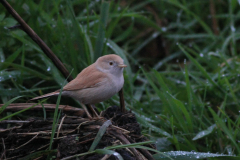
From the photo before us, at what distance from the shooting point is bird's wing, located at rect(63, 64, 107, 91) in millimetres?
2821

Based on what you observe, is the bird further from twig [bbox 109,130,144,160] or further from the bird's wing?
twig [bbox 109,130,144,160]

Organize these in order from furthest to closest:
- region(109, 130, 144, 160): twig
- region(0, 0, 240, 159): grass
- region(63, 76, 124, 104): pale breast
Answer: region(0, 0, 240, 159): grass, region(63, 76, 124, 104): pale breast, region(109, 130, 144, 160): twig

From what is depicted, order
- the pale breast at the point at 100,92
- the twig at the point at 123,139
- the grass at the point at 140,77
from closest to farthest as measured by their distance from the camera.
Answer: the twig at the point at 123,139, the pale breast at the point at 100,92, the grass at the point at 140,77

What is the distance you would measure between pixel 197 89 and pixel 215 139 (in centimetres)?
88

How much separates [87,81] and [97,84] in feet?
0.34

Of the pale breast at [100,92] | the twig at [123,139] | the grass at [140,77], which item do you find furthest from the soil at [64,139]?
the grass at [140,77]

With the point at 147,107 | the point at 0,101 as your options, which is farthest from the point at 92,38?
the point at 0,101

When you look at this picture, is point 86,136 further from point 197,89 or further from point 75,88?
point 197,89

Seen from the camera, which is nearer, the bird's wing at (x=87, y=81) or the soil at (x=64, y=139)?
the soil at (x=64, y=139)

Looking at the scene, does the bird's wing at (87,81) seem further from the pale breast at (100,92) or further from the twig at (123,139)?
the twig at (123,139)

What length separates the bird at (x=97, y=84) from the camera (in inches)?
108

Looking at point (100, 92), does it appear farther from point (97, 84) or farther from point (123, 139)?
point (123, 139)

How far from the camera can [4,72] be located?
11.2ft

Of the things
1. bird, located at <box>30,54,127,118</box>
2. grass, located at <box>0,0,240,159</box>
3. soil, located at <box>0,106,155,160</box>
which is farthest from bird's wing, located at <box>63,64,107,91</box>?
grass, located at <box>0,0,240,159</box>
